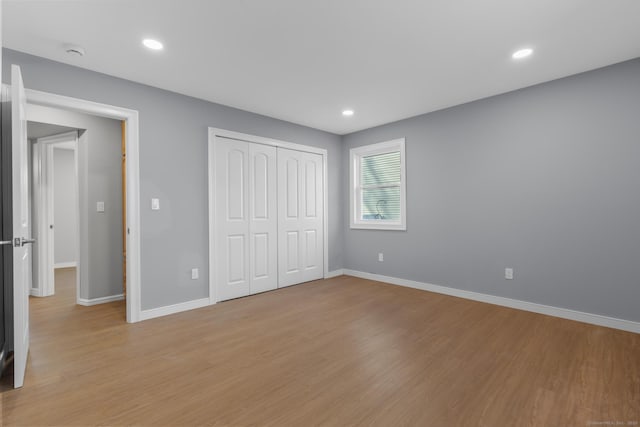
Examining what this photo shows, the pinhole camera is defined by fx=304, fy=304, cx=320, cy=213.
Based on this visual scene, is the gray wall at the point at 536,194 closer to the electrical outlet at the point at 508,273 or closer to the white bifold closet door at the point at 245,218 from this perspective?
the electrical outlet at the point at 508,273

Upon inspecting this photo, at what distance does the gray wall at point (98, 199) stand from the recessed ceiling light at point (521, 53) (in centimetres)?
479

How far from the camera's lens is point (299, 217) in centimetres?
498

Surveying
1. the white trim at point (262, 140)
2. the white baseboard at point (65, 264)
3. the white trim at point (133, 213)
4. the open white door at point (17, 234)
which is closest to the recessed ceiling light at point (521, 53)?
the white trim at point (262, 140)

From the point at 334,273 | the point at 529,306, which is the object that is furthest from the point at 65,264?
the point at 529,306

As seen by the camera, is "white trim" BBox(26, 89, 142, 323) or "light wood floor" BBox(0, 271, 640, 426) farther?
"white trim" BBox(26, 89, 142, 323)

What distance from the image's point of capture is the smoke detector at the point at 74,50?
258 centimetres

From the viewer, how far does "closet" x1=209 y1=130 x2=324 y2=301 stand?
4000 millimetres

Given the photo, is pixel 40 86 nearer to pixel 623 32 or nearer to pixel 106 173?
pixel 106 173

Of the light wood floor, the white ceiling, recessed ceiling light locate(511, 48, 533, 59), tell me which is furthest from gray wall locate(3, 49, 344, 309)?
recessed ceiling light locate(511, 48, 533, 59)

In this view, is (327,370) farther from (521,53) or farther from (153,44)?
(521,53)

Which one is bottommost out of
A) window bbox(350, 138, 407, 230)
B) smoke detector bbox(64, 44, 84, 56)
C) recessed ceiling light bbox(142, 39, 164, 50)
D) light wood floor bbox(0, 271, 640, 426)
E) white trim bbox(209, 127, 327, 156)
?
light wood floor bbox(0, 271, 640, 426)

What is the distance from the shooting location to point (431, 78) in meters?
3.29

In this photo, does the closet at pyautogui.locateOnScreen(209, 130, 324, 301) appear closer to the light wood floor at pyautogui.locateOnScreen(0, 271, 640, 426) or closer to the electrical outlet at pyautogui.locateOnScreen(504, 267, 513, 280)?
the light wood floor at pyautogui.locateOnScreen(0, 271, 640, 426)

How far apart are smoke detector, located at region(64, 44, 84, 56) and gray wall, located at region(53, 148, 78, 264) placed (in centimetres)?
483
